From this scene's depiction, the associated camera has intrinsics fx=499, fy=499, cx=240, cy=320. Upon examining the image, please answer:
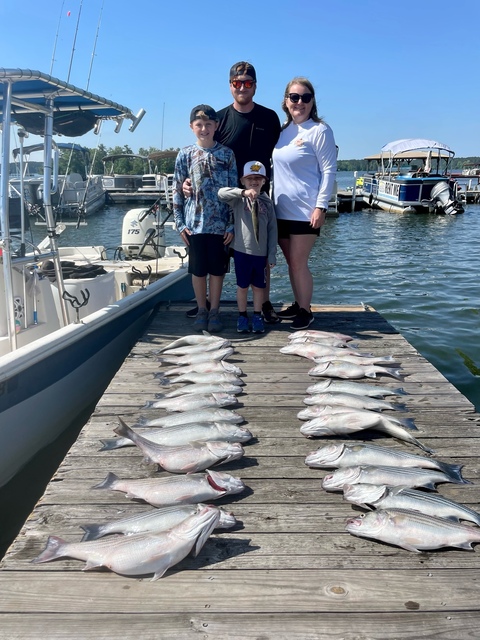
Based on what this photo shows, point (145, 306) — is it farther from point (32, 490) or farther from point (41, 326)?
point (32, 490)

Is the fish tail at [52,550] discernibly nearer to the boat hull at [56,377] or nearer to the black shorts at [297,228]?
the boat hull at [56,377]

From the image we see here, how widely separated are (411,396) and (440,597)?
2229 mm

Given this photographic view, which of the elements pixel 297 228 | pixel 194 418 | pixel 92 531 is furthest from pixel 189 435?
pixel 297 228

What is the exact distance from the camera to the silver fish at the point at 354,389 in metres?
4.11

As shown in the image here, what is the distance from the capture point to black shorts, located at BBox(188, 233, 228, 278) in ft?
17.3

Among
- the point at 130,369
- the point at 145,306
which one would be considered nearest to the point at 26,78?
the point at 130,369

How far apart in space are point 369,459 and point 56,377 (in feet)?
10.3

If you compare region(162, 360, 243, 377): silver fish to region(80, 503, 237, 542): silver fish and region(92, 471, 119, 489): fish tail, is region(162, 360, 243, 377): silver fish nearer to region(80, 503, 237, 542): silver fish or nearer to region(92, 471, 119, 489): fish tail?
region(92, 471, 119, 489): fish tail

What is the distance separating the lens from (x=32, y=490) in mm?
4746

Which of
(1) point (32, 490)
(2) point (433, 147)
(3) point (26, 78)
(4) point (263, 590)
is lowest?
(1) point (32, 490)

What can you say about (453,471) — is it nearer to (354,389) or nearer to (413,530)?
(413,530)

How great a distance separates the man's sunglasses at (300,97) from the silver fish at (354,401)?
9.59ft

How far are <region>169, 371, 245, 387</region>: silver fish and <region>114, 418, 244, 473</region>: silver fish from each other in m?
1.21

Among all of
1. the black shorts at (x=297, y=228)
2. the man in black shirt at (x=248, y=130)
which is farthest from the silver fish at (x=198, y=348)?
the man in black shirt at (x=248, y=130)
